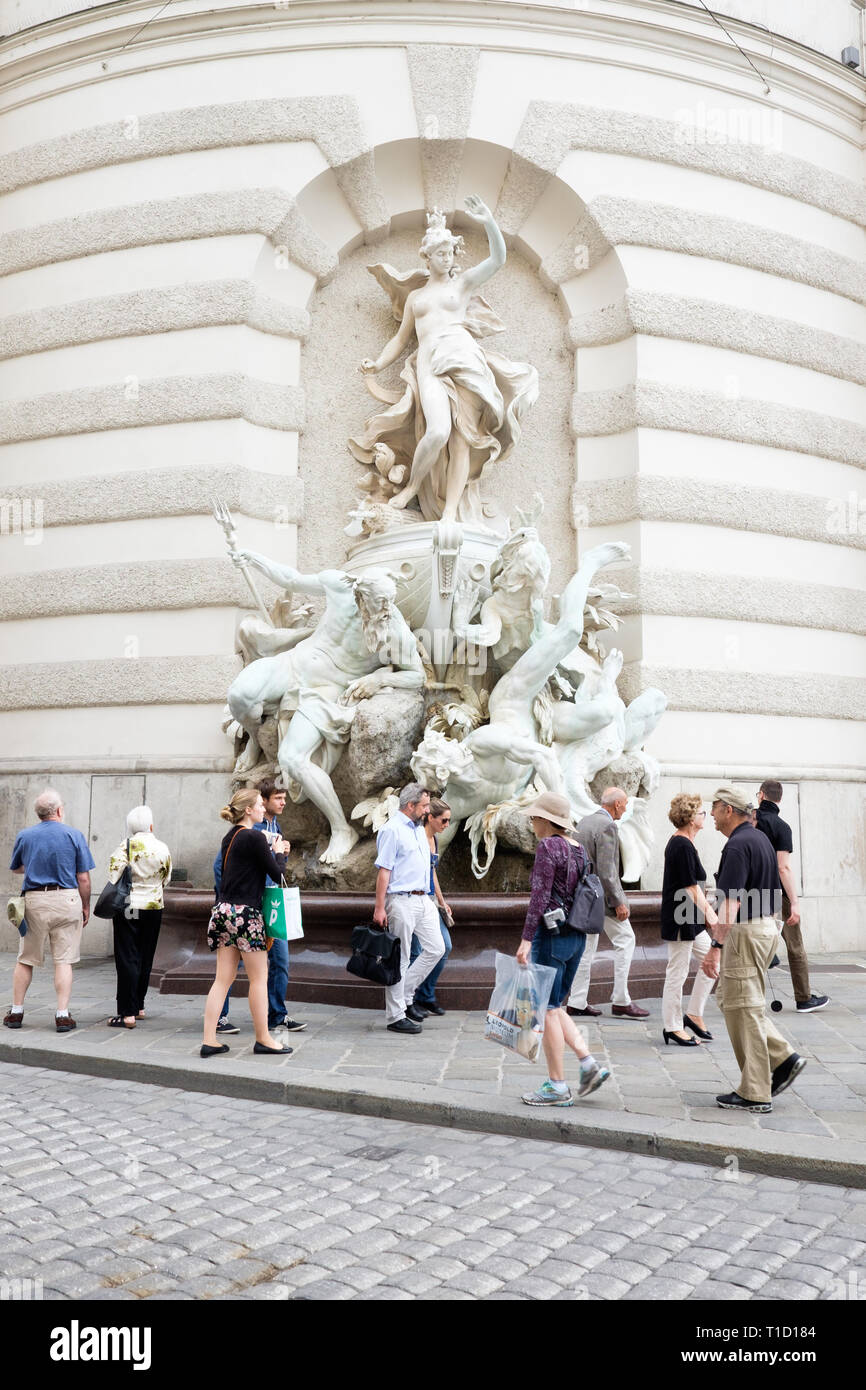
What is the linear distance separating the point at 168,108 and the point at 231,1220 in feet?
42.3

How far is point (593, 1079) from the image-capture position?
5238 millimetres

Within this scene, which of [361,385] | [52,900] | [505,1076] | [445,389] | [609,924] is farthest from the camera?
[361,385]

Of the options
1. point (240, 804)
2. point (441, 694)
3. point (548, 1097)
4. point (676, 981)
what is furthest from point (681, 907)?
point (441, 694)

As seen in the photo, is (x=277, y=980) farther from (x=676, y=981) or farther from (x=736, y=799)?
(x=736, y=799)

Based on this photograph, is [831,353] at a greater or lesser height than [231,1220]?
greater

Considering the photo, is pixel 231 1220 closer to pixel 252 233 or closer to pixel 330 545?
pixel 330 545

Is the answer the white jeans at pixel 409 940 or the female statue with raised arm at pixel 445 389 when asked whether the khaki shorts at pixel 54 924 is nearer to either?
the white jeans at pixel 409 940

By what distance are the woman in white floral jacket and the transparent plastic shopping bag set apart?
291cm

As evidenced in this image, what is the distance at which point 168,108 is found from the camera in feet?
43.8

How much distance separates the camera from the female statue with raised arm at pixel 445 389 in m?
12.9

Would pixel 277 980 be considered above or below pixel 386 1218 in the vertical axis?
above

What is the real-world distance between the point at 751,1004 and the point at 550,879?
1.02 m

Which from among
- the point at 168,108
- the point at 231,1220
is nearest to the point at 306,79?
the point at 168,108

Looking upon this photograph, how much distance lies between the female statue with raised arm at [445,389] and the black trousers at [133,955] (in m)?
6.34
